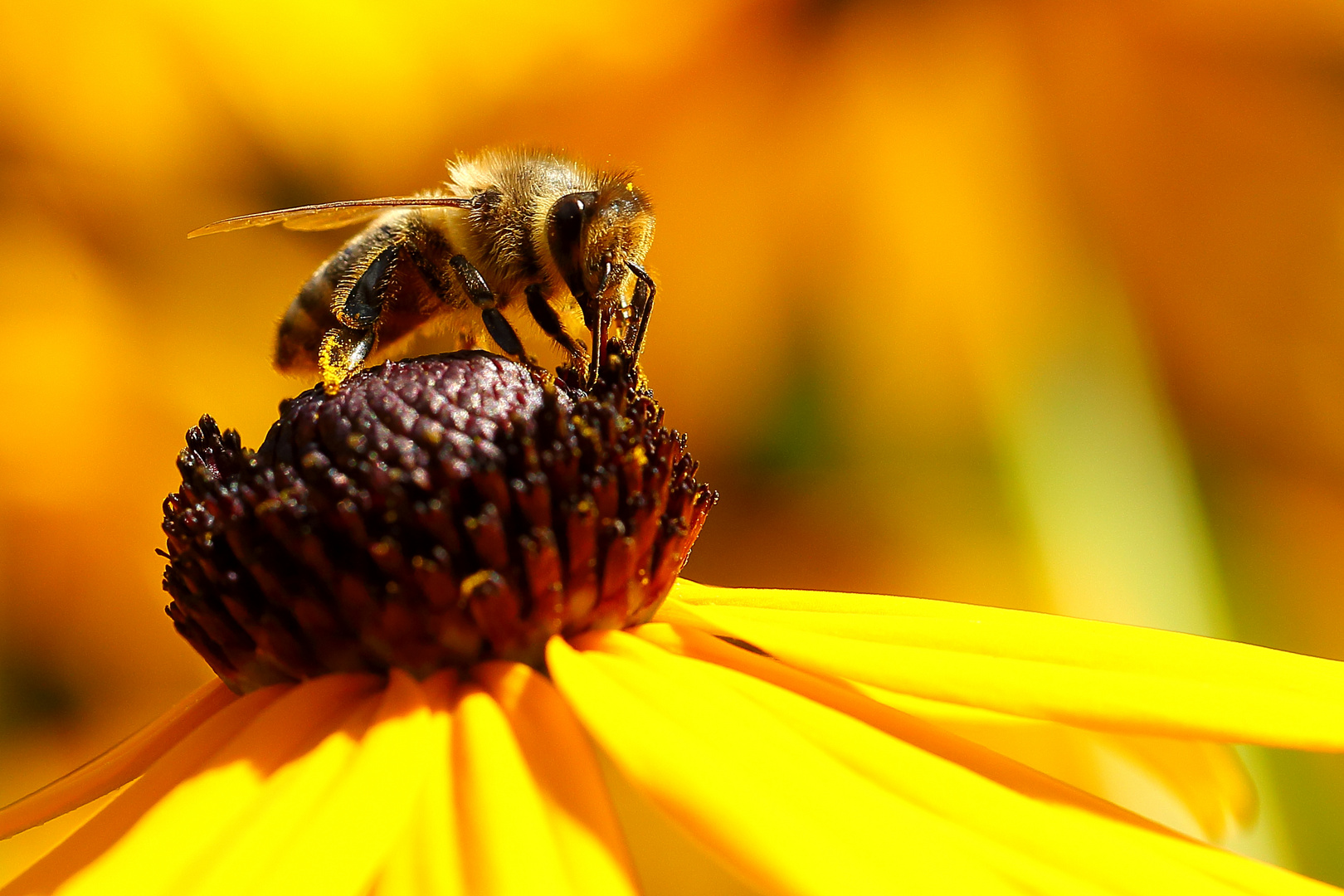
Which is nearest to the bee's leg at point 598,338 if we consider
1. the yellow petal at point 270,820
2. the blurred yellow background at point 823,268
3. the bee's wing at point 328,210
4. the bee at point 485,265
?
the bee at point 485,265

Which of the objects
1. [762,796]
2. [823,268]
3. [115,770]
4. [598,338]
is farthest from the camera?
[823,268]

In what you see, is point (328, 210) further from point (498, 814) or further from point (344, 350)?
point (498, 814)

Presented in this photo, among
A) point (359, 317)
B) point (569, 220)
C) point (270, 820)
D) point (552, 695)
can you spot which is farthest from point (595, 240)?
point (270, 820)

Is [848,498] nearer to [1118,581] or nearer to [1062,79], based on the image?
[1118,581]

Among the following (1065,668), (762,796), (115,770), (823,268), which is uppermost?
(823,268)

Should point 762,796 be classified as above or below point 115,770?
above

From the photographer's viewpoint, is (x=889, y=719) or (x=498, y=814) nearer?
(x=498, y=814)

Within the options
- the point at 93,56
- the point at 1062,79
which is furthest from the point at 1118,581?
the point at 93,56
